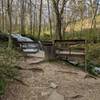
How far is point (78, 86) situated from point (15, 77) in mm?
2311

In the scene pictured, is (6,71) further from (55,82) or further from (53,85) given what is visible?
(55,82)

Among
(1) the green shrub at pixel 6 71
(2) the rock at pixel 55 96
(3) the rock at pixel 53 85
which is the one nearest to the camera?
(2) the rock at pixel 55 96

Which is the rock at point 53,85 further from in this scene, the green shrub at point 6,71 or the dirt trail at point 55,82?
the green shrub at point 6,71

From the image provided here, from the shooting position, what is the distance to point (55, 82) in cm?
891

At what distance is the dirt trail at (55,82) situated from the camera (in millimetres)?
7738

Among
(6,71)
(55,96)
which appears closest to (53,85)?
(55,96)

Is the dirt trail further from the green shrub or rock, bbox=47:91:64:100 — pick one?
the green shrub

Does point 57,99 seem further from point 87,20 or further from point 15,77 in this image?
point 87,20

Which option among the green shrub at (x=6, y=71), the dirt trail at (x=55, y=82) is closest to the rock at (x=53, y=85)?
the dirt trail at (x=55, y=82)

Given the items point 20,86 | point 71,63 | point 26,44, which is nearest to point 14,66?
point 20,86

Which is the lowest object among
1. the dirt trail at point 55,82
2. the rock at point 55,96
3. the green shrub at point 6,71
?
the rock at point 55,96

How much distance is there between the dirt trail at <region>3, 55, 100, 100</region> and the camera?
7738 mm

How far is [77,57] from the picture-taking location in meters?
Answer: 11.6

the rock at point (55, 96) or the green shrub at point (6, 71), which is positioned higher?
the green shrub at point (6, 71)
